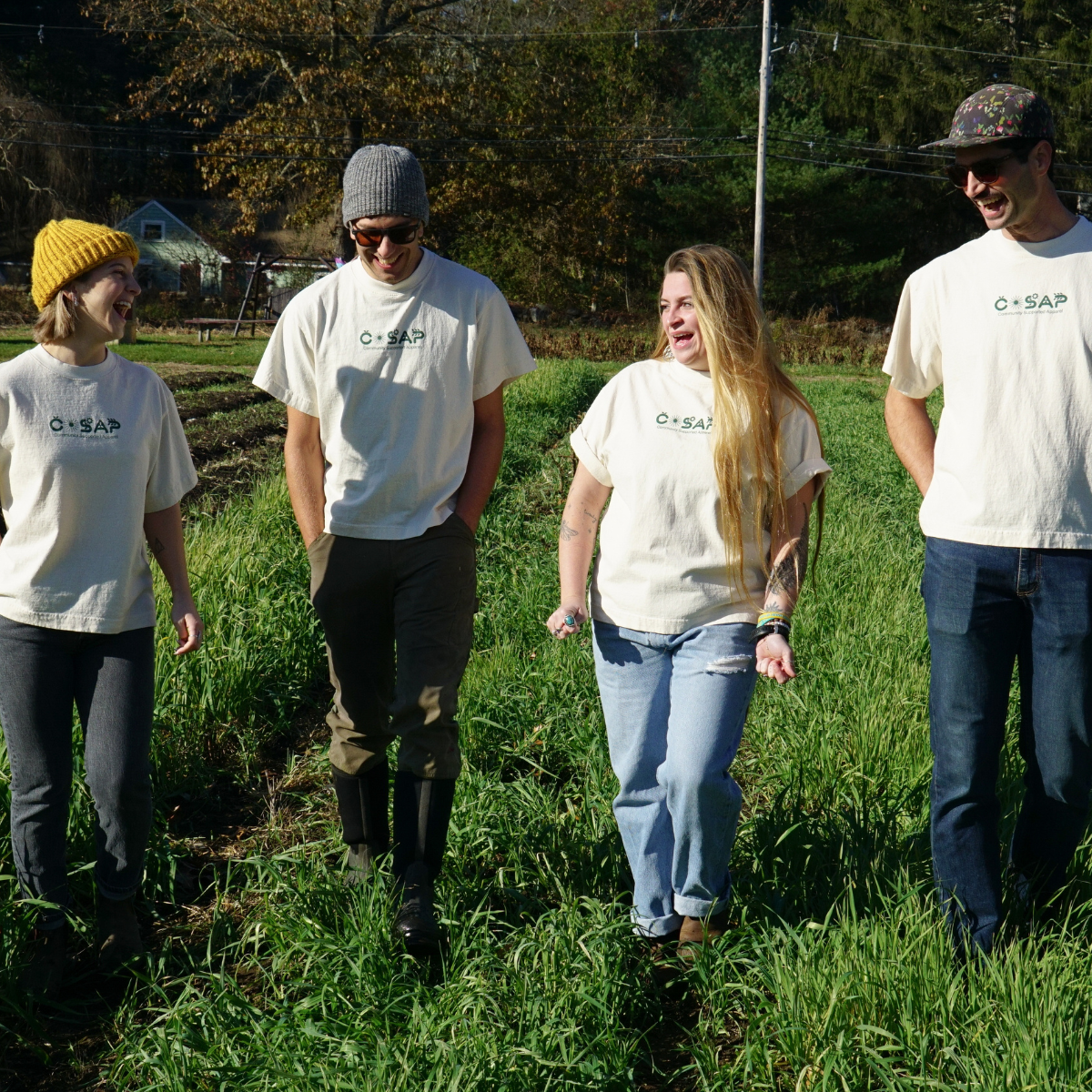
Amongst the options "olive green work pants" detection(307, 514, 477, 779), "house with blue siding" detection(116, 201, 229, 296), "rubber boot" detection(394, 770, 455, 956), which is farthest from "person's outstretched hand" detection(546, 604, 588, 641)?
"house with blue siding" detection(116, 201, 229, 296)

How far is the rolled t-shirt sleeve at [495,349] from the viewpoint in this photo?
309cm

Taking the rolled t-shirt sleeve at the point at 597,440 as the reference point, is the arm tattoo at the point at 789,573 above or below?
below

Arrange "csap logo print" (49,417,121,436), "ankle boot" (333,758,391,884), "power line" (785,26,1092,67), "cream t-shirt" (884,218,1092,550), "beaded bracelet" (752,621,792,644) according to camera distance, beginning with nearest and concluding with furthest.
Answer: "cream t-shirt" (884,218,1092,550)
"beaded bracelet" (752,621,792,644)
"csap logo print" (49,417,121,436)
"ankle boot" (333,758,391,884)
"power line" (785,26,1092,67)

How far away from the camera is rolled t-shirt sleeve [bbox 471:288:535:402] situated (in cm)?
309

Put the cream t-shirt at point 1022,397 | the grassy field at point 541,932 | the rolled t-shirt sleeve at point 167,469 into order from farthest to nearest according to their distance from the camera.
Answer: the rolled t-shirt sleeve at point 167,469 < the cream t-shirt at point 1022,397 < the grassy field at point 541,932

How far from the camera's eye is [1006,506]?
263 cm

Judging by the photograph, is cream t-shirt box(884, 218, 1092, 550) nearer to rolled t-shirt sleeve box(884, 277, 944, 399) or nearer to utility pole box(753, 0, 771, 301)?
rolled t-shirt sleeve box(884, 277, 944, 399)

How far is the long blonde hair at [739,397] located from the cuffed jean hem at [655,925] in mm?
811

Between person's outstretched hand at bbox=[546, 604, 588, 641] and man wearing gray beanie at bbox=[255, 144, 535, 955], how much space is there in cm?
35

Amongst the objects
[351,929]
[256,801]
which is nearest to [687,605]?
[351,929]

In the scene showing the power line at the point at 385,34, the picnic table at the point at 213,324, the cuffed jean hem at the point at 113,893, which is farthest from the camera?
the picnic table at the point at 213,324

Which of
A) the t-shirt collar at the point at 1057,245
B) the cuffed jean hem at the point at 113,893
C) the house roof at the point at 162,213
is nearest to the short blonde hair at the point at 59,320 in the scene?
the cuffed jean hem at the point at 113,893

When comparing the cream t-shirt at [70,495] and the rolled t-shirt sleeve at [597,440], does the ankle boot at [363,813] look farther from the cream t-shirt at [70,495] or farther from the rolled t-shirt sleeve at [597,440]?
the rolled t-shirt sleeve at [597,440]

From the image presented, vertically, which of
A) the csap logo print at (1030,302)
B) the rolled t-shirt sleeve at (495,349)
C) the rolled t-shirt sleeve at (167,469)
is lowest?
the rolled t-shirt sleeve at (167,469)
